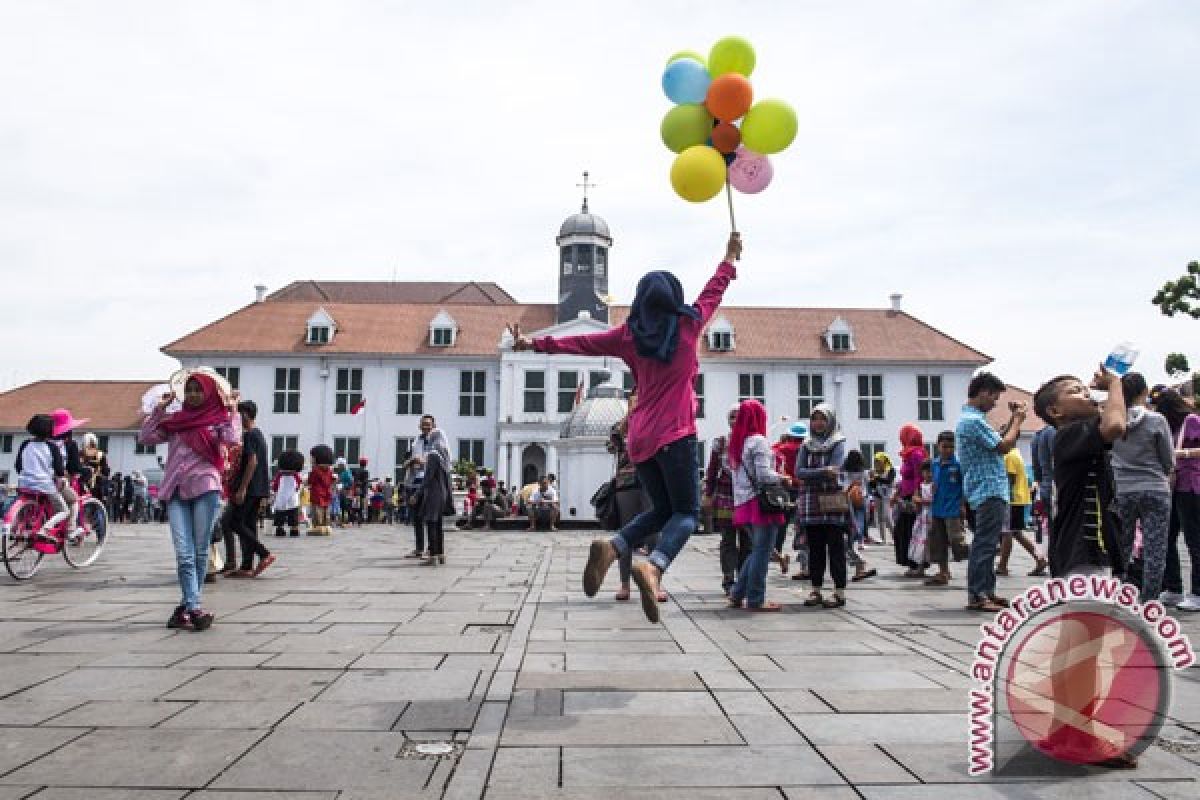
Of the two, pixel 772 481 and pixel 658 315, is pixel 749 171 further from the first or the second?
pixel 772 481

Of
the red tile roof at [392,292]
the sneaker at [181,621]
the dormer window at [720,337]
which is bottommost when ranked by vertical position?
the sneaker at [181,621]

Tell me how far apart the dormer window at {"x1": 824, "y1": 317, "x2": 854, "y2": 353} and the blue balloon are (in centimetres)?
4262

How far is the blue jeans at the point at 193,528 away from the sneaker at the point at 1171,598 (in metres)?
7.15

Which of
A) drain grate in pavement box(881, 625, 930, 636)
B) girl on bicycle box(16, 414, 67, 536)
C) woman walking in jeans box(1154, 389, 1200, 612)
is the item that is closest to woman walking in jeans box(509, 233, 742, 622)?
drain grate in pavement box(881, 625, 930, 636)

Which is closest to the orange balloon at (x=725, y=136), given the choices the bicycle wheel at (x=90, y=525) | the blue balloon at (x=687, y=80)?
the blue balloon at (x=687, y=80)

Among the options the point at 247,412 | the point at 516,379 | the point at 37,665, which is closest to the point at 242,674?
the point at 37,665

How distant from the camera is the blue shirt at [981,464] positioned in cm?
695

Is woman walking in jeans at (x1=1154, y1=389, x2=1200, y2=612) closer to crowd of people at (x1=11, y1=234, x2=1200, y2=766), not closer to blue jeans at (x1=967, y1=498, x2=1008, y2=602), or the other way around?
crowd of people at (x1=11, y1=234, x2=1200, y2=766)

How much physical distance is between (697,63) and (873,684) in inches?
155

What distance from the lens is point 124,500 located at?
1172 inches

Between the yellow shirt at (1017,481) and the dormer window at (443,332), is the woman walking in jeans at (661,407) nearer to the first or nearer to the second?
the yellow shirt at (1017,481)

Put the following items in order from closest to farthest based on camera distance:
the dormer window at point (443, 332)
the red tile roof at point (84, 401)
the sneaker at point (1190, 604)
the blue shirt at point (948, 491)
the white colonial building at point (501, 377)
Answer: the sneaker at point (1190, 604)
the blue shirt at point (948, 491)
the white colonial building at point (501, 377)
the dormer window at point (443, 332)
the red tile roof at point (84, 401)

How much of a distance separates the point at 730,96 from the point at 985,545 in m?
3.83

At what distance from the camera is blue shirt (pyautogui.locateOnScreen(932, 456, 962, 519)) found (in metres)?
8.91
